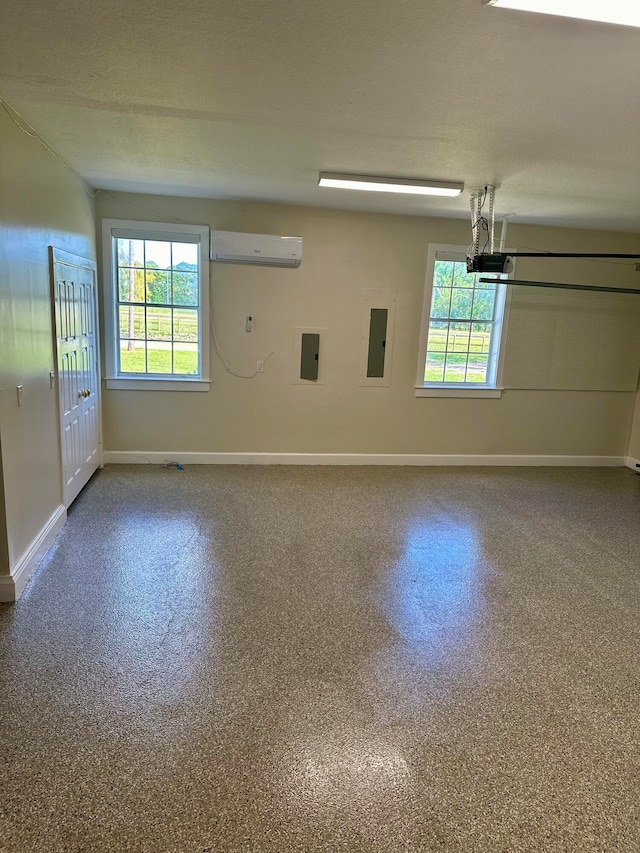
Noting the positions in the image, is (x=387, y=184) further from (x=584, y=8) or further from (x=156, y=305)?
(x=156, y=305)

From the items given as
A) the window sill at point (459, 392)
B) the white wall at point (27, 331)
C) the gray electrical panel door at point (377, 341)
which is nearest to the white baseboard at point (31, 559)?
the white wall at point (27, 331)

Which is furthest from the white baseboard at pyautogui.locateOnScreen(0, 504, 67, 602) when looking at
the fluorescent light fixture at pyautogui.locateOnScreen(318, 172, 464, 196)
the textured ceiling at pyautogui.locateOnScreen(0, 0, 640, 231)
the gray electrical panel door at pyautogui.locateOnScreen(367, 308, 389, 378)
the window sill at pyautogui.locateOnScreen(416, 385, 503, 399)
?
the window sill at pyautogui.locateOnScreen(416, 385, 503, 399)

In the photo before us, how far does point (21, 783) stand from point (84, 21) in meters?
2.77

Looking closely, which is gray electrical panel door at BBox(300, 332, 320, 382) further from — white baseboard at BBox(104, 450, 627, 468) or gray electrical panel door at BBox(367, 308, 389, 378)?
white baseboard at BBox(104, 450, 627, 468)

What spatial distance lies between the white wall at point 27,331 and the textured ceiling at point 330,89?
0.92 feet

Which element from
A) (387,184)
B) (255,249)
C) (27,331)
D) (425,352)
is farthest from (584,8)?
(425,352)

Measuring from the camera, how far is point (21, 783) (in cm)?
172

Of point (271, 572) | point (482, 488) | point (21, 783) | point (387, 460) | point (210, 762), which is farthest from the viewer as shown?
point (387, 460)

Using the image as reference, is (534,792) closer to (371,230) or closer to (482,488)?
(482,488)

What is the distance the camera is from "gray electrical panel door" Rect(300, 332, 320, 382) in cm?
531

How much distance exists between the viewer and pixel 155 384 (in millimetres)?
5141

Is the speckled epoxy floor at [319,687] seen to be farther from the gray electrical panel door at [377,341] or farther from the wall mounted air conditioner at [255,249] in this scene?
the wall mounted air conditioner at [255,249]

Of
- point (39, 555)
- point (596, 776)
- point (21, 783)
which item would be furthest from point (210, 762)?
point (39, 555)

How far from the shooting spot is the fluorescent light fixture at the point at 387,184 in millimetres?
3701
